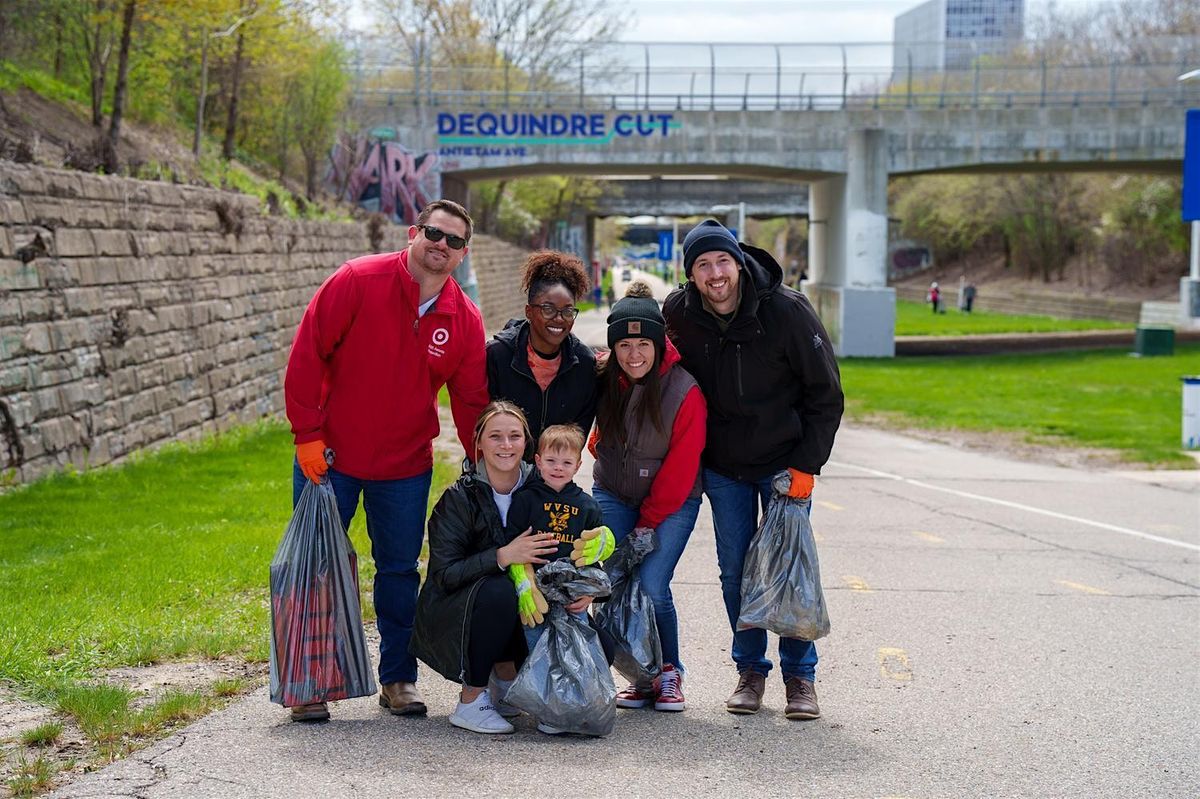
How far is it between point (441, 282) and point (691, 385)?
40.1 inches

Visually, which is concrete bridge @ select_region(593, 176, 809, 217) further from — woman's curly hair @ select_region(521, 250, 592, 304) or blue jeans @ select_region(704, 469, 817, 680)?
woman's curly hair @ select_region(521, 250, 592, 304)

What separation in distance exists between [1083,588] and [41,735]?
5961mm

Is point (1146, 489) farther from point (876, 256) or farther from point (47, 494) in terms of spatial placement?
point (876, 256)

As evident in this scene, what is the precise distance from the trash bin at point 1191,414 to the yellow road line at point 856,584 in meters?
9.28

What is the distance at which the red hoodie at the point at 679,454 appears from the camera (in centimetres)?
565

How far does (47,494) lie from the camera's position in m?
10.1

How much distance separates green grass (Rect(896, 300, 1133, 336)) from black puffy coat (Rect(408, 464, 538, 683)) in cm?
3845

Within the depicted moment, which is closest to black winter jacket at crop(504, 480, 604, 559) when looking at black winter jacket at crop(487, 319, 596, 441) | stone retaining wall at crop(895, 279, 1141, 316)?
black winter jacket at crop(487, 319, 596, 441)

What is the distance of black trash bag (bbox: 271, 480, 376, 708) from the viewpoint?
17.6 ft

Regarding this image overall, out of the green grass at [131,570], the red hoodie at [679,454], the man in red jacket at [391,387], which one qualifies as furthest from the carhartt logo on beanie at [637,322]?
the green grass at [131,570]

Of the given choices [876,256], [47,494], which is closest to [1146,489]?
[47,494]

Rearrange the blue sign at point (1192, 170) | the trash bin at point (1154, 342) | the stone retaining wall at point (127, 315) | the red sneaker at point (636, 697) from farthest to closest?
the trash bin at point (1154, 342), the blue sign at point (1192, 170), the stone retaining wall at point (127, 315), the red sneaker at point (636, 697)

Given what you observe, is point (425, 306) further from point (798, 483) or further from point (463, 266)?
point (463, 266)

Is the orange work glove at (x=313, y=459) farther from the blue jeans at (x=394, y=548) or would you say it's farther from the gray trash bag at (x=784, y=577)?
the gray trash bag at (x=784, y=577)
